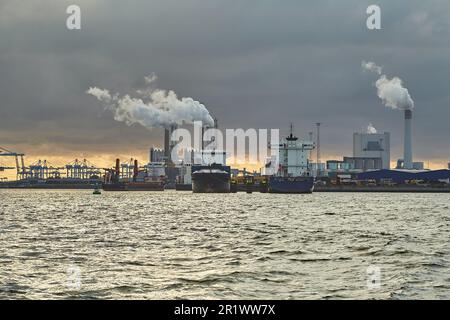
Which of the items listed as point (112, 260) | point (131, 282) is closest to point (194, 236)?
point (112, 260)

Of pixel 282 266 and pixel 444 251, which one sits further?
pixel 444 251

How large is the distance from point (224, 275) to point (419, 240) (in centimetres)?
2007

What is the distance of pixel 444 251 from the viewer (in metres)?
34.0

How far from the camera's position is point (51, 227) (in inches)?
2141
